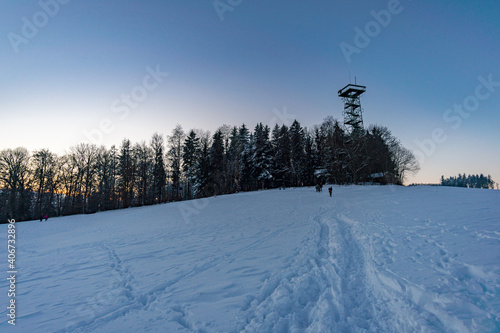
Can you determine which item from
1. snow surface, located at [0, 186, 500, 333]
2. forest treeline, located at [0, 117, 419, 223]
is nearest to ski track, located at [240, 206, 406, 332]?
snow surface, located at [0, 186, 500, 333]

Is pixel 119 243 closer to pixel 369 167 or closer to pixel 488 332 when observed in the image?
pixel 488 332

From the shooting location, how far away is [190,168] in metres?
40.0

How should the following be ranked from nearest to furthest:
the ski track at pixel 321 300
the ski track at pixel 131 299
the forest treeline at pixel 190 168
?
the ski track at pixel 321 300 → the ski track at pixel 131 299 → the forest treeline at pixel 190 168

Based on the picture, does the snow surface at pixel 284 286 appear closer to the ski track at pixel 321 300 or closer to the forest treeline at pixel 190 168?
the ski track at pixel 321 300

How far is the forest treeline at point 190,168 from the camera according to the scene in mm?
31484

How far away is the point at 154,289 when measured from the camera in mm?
4289

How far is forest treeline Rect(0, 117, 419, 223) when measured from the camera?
103 ft

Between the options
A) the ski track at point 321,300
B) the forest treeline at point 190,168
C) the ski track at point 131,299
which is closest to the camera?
the ski track at point 321,300

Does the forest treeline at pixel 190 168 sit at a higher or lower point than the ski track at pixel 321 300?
higher

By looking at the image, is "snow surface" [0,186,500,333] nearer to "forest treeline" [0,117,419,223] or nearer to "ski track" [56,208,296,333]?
"ski track" [56,208,296,333]

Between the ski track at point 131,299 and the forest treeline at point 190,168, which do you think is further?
the forest treeline at point 190,168

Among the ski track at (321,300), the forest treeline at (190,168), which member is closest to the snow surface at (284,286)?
the ski track at (321,300)

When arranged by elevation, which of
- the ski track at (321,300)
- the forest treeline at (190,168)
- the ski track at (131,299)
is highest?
the forest treeline at (190,168)

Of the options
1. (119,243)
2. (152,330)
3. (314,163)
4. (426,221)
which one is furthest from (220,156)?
(152,330)
